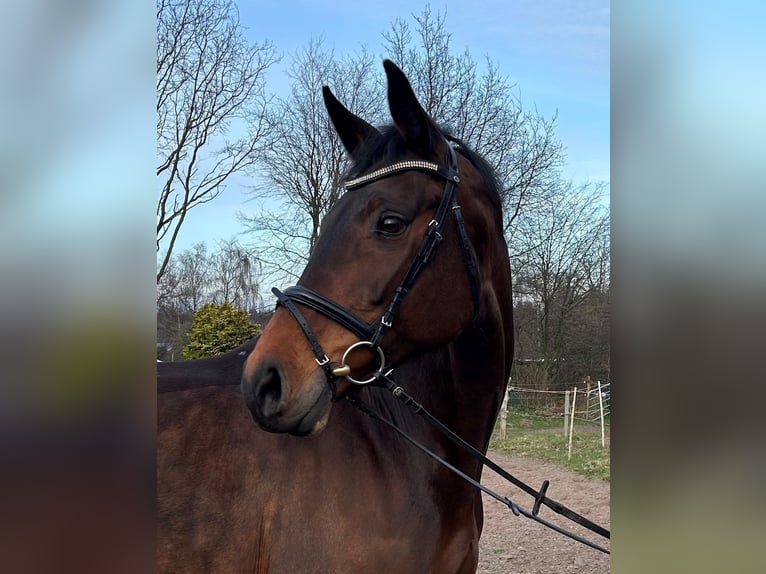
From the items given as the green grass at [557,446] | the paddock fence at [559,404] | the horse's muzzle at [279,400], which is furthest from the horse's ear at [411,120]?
the paddock fence at [559,404]

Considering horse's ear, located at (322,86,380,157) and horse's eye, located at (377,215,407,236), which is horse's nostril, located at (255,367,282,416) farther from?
horse's ear, located at (322,86,380,157)

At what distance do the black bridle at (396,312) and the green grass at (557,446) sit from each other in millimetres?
8375

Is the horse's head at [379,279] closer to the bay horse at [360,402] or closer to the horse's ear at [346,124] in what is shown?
the bay horse at [360,402]

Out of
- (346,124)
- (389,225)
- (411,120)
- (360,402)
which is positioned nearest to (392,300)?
(389,225)

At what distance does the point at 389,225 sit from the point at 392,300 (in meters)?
0.30

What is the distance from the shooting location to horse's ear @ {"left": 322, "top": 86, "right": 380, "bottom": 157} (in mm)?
2648

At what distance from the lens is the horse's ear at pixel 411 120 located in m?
2.33

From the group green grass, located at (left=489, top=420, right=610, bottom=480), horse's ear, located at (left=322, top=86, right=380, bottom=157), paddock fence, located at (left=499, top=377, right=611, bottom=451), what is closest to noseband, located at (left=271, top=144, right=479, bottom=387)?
horse's ear, located at (left=322, top=86, right=380, bottom=157)

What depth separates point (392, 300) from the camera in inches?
88.5

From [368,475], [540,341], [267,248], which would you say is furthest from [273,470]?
[540,341]

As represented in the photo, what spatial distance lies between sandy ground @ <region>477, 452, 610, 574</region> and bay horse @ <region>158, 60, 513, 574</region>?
4.76 meters

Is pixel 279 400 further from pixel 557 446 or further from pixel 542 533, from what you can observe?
pixel 557 446
